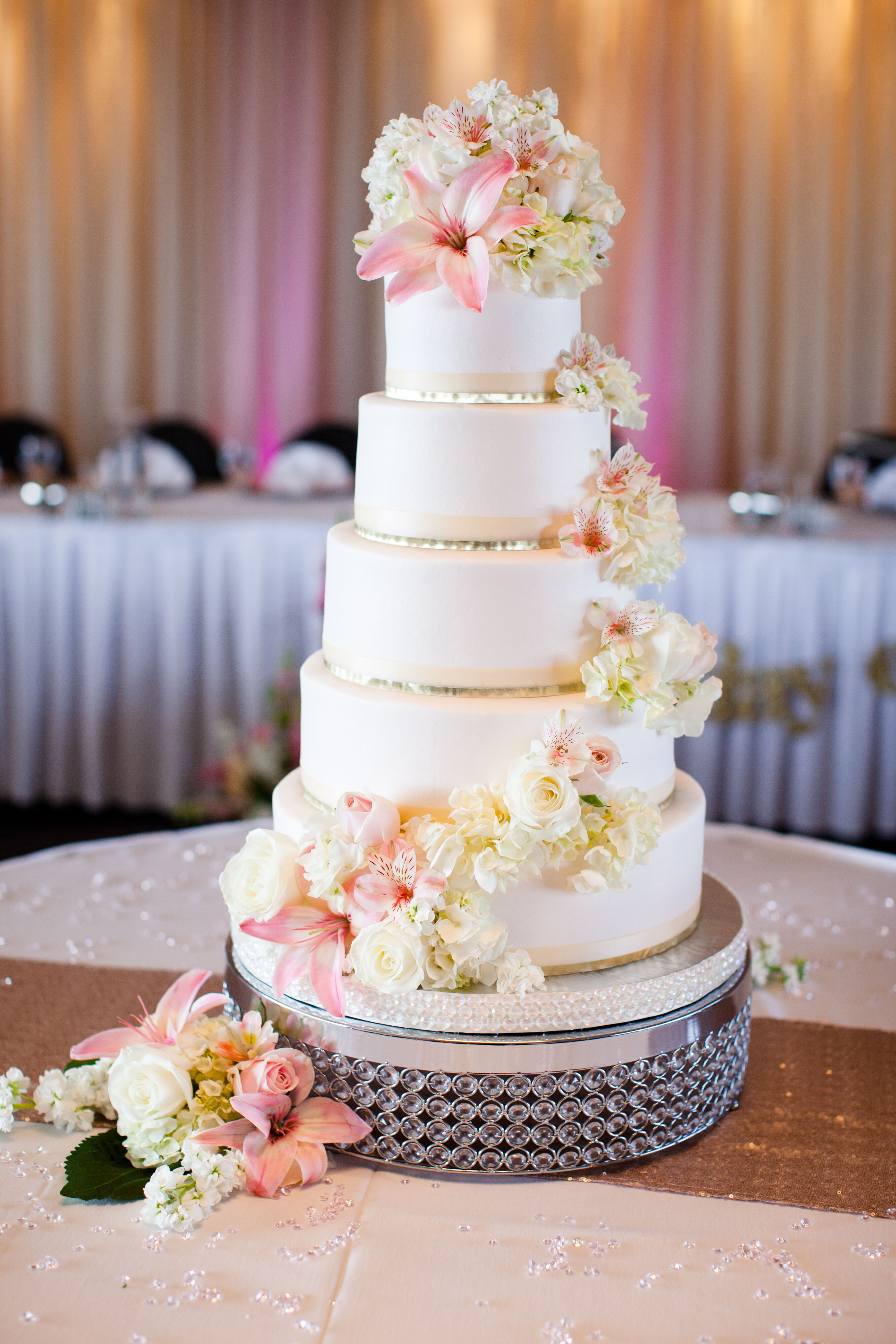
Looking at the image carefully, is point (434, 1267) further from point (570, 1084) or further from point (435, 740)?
point (435, 740)

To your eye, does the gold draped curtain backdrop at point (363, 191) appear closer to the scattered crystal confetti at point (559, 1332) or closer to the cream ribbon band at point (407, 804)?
the cream ribbon band at point (407, 804)

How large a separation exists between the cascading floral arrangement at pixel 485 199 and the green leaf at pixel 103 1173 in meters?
1.20

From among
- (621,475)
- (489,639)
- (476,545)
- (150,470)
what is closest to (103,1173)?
(489,639)

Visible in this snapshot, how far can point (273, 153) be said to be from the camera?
26.0ft

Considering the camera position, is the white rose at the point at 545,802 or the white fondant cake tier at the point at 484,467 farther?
the white fondant cake tier at the point at 484,467

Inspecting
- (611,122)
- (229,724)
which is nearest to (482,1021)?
(229,724)

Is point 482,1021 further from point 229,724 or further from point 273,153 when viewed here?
point 273,153

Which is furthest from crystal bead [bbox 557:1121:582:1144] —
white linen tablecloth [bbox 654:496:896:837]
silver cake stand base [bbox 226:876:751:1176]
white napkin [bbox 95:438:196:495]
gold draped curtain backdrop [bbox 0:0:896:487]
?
gold draped curtain backdrop [bbox 0:0:896:487]

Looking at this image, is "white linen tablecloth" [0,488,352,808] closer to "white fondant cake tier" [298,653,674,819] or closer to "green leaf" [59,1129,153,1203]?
"white fondant cake tier" [298,653,674,819]

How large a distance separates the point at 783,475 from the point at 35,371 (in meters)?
5.09

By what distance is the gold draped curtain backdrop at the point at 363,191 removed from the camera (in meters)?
7.57

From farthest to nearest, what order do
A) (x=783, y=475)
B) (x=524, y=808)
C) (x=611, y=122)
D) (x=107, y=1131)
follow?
(x=611, y=122)
(x=783, y=475)
(x=107, y=1131)
(x=524, y=808)

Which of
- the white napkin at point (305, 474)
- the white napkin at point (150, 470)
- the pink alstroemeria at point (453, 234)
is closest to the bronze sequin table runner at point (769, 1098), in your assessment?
the pink alstroemeria at point (453, 234)

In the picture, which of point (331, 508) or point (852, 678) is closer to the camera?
point (852, 678)
